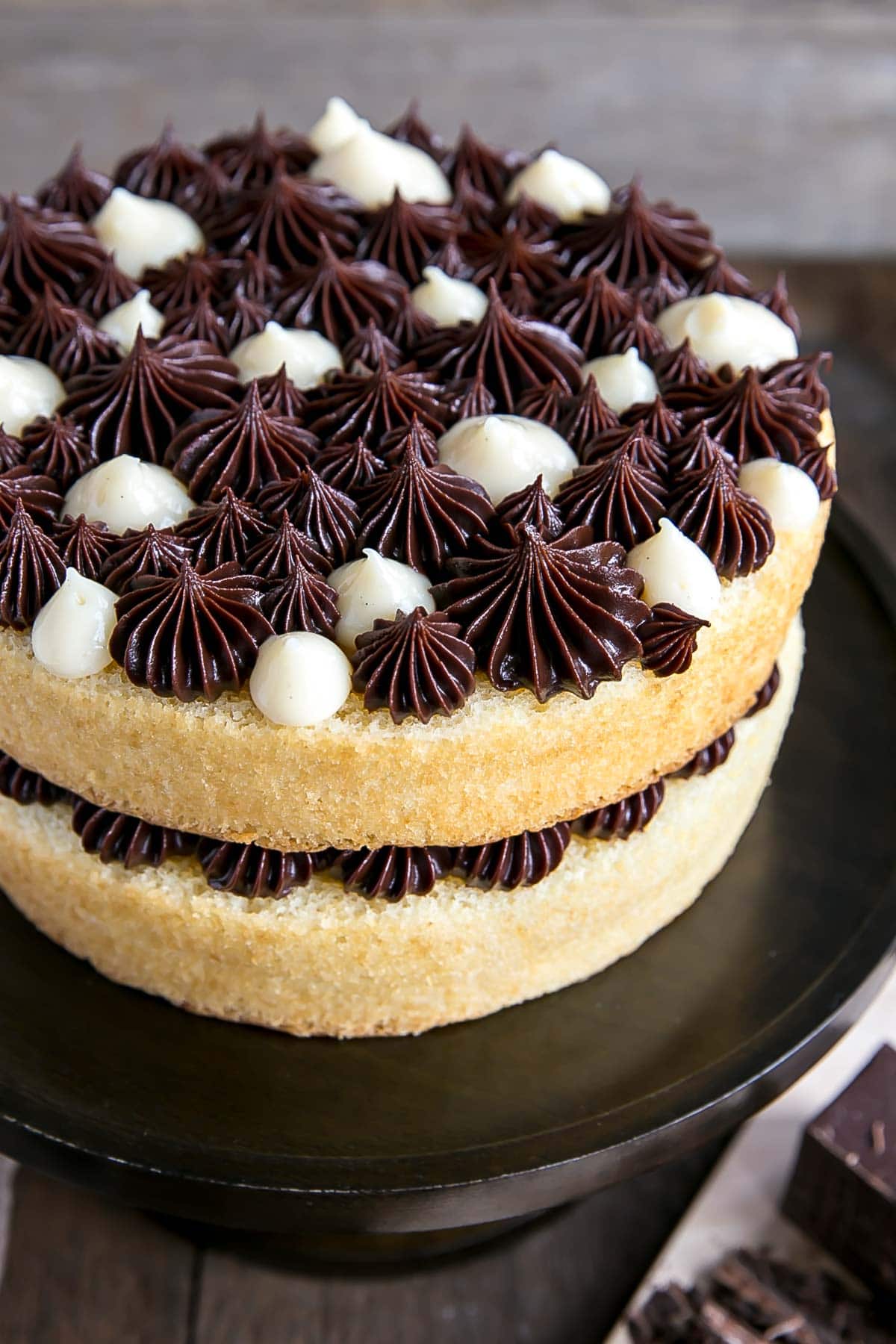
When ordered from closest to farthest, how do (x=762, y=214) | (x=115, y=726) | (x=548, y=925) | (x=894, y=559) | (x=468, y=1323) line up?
(x=115, y=726), (x=548, y=925), (x=468, y=1323), (x=894, y=559), (x=762, y=214)

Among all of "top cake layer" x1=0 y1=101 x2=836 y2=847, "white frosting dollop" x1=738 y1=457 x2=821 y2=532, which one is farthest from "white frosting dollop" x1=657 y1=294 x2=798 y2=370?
"white frosting dollop" x1=738 y1=457 x2=821 y2=532

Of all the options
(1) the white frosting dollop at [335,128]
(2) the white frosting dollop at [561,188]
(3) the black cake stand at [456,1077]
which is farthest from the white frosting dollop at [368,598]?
(1) the white frosting dollop at [335,128]

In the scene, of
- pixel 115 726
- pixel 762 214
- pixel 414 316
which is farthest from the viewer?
pixel 762 214

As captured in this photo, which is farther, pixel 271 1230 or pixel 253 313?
pixel 253 313

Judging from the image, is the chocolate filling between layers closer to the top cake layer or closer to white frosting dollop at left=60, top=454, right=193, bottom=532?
the top cake layer

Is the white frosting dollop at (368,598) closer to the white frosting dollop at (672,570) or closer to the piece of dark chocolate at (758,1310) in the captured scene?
the white frosting dollop at (672,570)

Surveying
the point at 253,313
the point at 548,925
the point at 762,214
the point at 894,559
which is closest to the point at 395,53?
the point at 762,214

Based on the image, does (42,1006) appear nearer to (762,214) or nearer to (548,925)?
(548,925)

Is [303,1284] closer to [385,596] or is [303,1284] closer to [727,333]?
[385,596]
